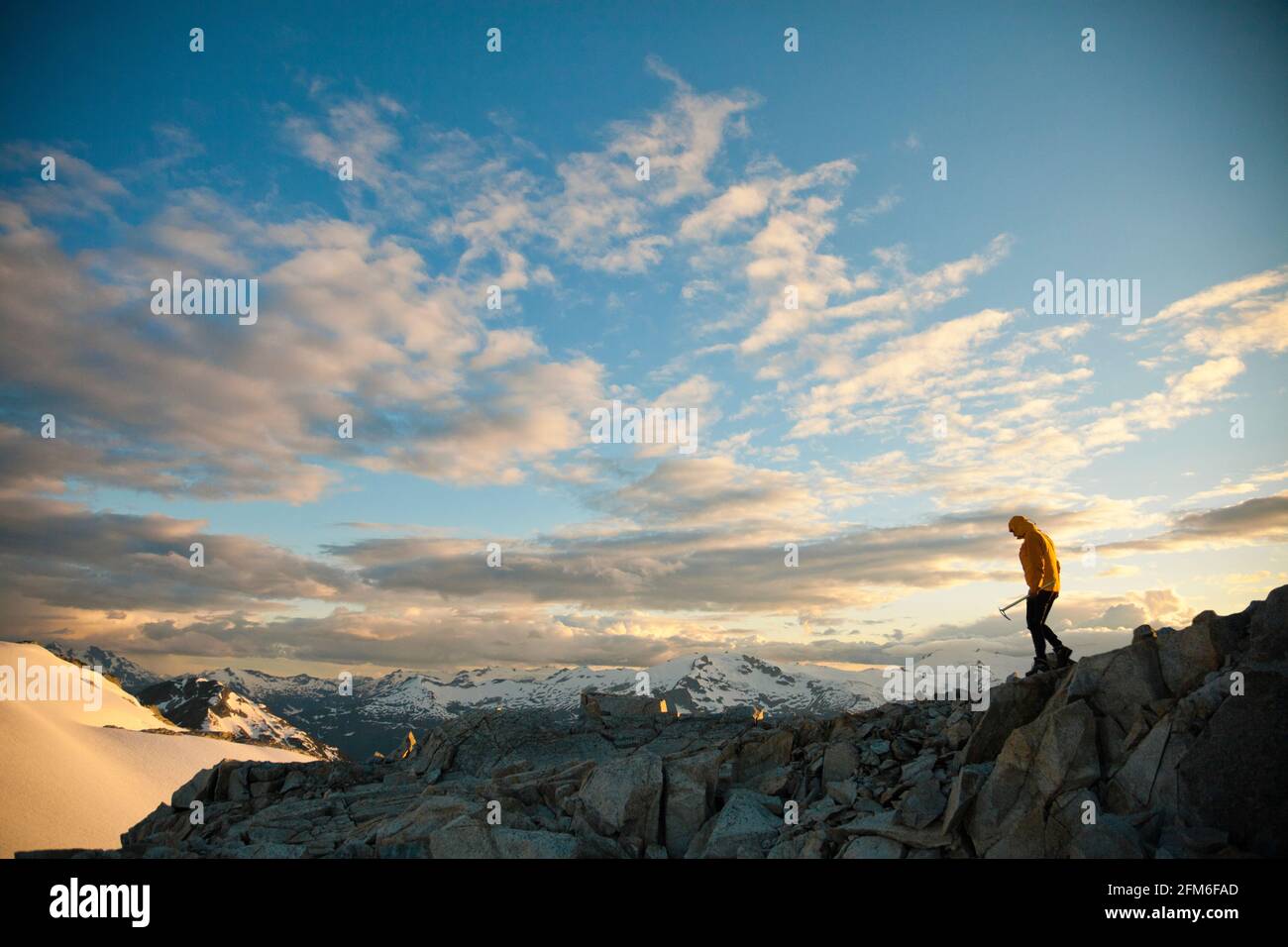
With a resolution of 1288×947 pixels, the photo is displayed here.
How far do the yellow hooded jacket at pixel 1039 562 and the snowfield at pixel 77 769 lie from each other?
6904cm

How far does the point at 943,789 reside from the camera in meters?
18.5

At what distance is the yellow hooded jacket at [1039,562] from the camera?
20484 millimetres

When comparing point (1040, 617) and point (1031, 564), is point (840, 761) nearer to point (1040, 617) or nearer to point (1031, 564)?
point (1040, 617)

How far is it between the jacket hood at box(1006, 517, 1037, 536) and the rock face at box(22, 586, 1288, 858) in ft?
12.9

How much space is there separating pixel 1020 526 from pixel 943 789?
27.2 ft

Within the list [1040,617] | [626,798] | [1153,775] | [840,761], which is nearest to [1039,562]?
[1040,617]

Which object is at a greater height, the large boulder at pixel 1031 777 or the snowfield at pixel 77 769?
the large boulder at pixel 1031 777

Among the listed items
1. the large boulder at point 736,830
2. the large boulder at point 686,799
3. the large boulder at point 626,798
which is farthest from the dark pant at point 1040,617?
the large boulder at point 626,798

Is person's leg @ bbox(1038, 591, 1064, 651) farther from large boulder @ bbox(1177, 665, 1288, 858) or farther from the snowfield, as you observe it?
the snowfield

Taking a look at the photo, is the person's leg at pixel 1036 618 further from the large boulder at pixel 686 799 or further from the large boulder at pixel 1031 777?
the large boulder at pixel 686 799
